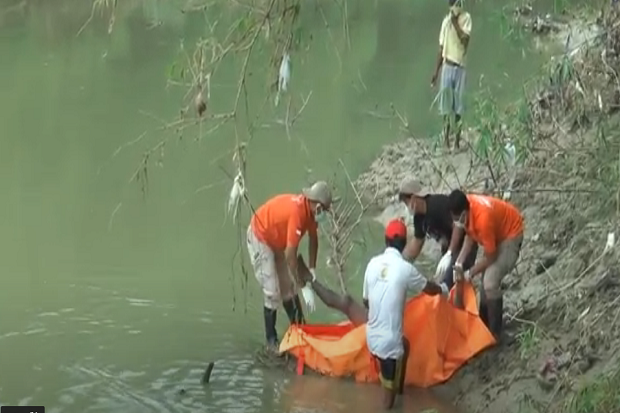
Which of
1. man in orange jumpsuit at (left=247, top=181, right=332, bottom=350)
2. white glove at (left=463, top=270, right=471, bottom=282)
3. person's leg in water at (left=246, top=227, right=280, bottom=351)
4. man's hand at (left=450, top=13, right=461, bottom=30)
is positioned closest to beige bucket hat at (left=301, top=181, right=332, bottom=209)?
man in orange jumpsuit at (left=247, top=181, right=332, bottom=350)

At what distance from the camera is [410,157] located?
43.0ft

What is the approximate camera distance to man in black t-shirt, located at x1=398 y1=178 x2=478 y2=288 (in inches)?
306

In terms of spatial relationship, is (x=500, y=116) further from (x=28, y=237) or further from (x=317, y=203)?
(x=28, y=237)

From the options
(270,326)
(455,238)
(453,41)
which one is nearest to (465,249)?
(455,238)

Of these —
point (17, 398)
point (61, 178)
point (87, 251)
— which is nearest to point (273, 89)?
point (17, 398)

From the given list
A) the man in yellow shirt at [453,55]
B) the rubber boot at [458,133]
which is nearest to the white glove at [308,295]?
the rubber boot at [458,133]

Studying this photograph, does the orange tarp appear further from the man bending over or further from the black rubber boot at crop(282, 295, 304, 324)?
the black rubber boot at crop(282, 295, 304, 324)

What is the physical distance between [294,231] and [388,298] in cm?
115

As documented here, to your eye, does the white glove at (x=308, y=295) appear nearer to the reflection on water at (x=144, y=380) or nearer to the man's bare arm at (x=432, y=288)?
the reflection on water at (x=144, y=380)

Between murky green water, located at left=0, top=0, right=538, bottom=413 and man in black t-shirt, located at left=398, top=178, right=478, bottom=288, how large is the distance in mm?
998

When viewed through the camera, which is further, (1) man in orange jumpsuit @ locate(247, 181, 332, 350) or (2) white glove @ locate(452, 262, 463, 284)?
(1) man in orange jumpsuit @ locate(247, 181, 332, 350)

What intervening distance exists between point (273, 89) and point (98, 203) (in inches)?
301

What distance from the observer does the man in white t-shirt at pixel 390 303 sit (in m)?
7.05

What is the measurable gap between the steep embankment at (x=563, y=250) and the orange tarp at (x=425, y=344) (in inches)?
5.0
